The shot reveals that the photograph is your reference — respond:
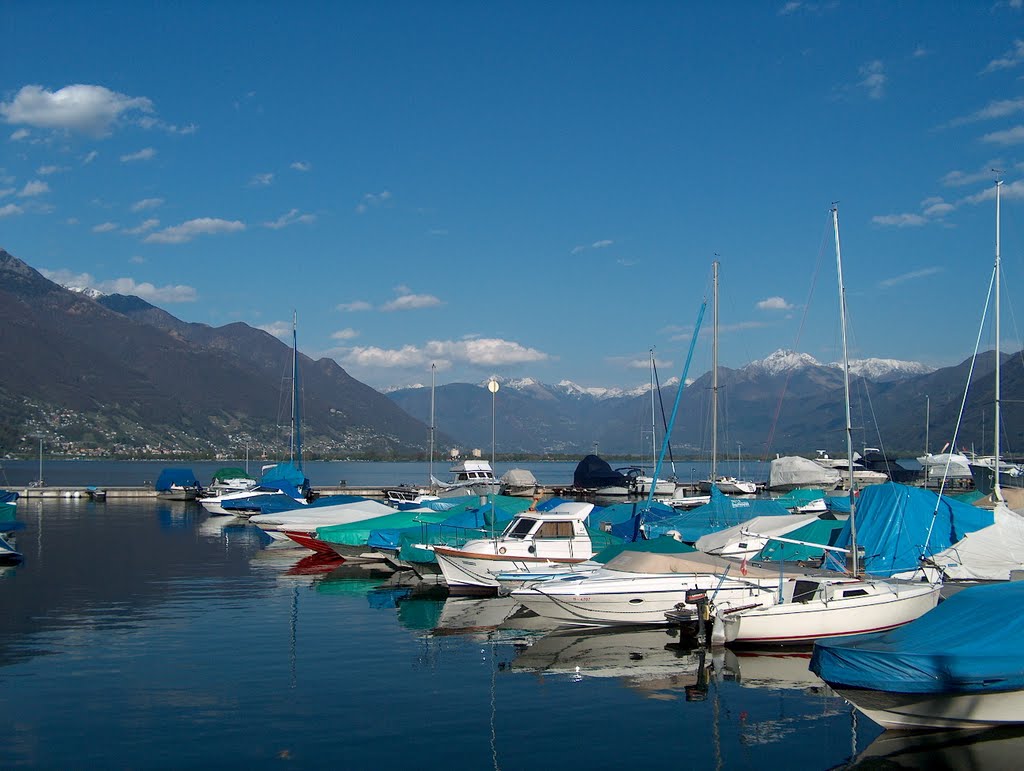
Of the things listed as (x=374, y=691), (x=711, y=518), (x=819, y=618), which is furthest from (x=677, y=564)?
(x=711, y=518)

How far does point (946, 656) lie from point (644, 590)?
11.1 meters

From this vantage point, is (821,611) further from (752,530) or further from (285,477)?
(285,477)

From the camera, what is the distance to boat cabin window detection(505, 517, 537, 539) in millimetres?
34500

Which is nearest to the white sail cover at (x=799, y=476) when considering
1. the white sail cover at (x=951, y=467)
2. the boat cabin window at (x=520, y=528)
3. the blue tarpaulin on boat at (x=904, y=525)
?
the white sail cover at (x=951, y=467)

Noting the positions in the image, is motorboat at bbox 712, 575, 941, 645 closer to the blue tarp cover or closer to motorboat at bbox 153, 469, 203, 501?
the blue tarp cover

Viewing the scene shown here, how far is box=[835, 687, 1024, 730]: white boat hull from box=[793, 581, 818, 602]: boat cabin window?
7363mm

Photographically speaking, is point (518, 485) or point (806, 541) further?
point (518, 485)

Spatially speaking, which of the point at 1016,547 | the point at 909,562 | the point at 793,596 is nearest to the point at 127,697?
the point at 793,596

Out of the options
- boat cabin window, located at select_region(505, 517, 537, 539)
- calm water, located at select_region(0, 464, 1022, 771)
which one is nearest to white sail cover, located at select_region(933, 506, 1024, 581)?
calm water, located at select_region(0, 464, 1022, 771)

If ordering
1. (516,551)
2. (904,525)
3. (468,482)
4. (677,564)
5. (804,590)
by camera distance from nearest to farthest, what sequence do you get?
1. (804,590)
2. (677,564)
3. (904,525)
4. (516,551)
5. (468,482)

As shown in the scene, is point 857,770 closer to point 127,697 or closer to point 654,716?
point 654,716

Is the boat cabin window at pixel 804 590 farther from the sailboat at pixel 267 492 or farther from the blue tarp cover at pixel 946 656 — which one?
the sailboat at pixel 267 492

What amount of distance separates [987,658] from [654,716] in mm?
6516

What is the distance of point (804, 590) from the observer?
24.9 m
